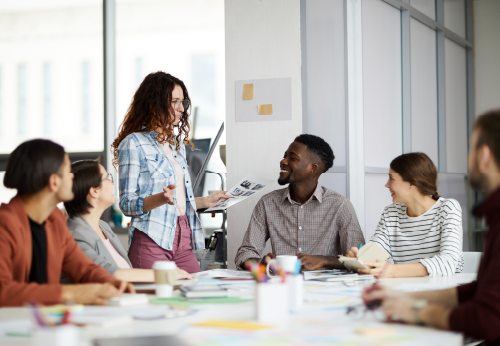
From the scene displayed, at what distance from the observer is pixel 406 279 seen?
6.70 feet

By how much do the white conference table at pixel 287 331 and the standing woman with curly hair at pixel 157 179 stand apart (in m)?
1.12

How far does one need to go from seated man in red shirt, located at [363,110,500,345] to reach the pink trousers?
1.40 metres

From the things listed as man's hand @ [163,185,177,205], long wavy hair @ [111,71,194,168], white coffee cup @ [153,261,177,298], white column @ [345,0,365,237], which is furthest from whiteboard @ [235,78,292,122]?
white coffee cup @ [153,261,177,298]

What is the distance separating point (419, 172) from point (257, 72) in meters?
1.28

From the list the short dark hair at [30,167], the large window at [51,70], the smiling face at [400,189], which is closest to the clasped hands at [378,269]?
the smiling face at [400,189]

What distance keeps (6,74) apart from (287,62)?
3.27 m

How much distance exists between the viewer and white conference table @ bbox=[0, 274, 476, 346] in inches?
41.2

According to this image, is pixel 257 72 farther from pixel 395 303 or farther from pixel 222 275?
pixel 395 303

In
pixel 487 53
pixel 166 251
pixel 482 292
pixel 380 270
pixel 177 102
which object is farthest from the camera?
pixel 487 53

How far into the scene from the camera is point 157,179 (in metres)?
2.54

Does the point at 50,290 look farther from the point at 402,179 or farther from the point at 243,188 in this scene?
the point at 402,179

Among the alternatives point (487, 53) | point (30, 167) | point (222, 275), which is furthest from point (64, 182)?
point (487, 53)

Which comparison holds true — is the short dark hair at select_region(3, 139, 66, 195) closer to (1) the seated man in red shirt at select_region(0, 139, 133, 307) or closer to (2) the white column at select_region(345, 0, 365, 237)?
(1) the seated man in red shirt at select_region(0, 139, 133, 307)

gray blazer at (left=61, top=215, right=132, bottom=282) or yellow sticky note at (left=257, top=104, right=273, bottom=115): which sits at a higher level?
yellow sticky note at (left=257, top=104, right=273, bottom=115)
